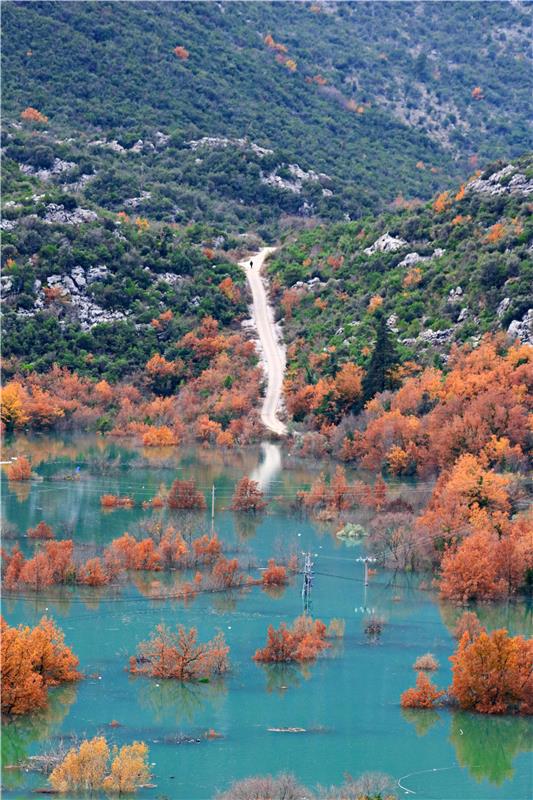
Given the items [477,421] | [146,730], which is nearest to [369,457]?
[477,421]

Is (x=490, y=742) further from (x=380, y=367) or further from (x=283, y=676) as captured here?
(x=380, y=367)

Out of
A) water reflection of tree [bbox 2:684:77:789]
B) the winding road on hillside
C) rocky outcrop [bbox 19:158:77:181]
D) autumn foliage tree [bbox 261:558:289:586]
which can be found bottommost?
the winding road on hillside

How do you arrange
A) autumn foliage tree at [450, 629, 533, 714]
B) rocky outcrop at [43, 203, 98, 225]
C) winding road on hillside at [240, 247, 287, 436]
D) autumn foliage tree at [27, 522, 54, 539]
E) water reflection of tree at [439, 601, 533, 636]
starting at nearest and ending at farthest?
autumn foliage tree at [450, 629, 533, 714], water reflection of tree at [439, 601, 533, 636], autumn foliage tree at [27, 522, 54, 539], winding road on hillside at [240, 247, 287, 436], rocky outcrop at [43, 203, 98, 225]

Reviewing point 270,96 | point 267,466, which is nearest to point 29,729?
point 267,466

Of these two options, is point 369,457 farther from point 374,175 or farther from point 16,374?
point 374,175

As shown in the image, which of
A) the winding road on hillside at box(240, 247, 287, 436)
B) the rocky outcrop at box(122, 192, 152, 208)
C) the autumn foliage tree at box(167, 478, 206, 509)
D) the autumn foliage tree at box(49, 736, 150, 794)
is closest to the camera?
the autumn foliage tree at box(49, 736, 150, 794)

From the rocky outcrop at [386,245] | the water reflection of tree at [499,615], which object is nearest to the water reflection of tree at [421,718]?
the water reflection of tree at [499,615]

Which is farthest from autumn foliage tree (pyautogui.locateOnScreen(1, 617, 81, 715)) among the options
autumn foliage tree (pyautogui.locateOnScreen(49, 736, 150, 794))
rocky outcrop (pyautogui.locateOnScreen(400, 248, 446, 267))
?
rocky outcrop (pyautogui.locateOnScreen(400, 248, 446, 267))

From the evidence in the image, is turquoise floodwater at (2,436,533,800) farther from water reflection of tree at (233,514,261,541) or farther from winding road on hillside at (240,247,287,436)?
winding road on hillside at (240,247,287,436)
